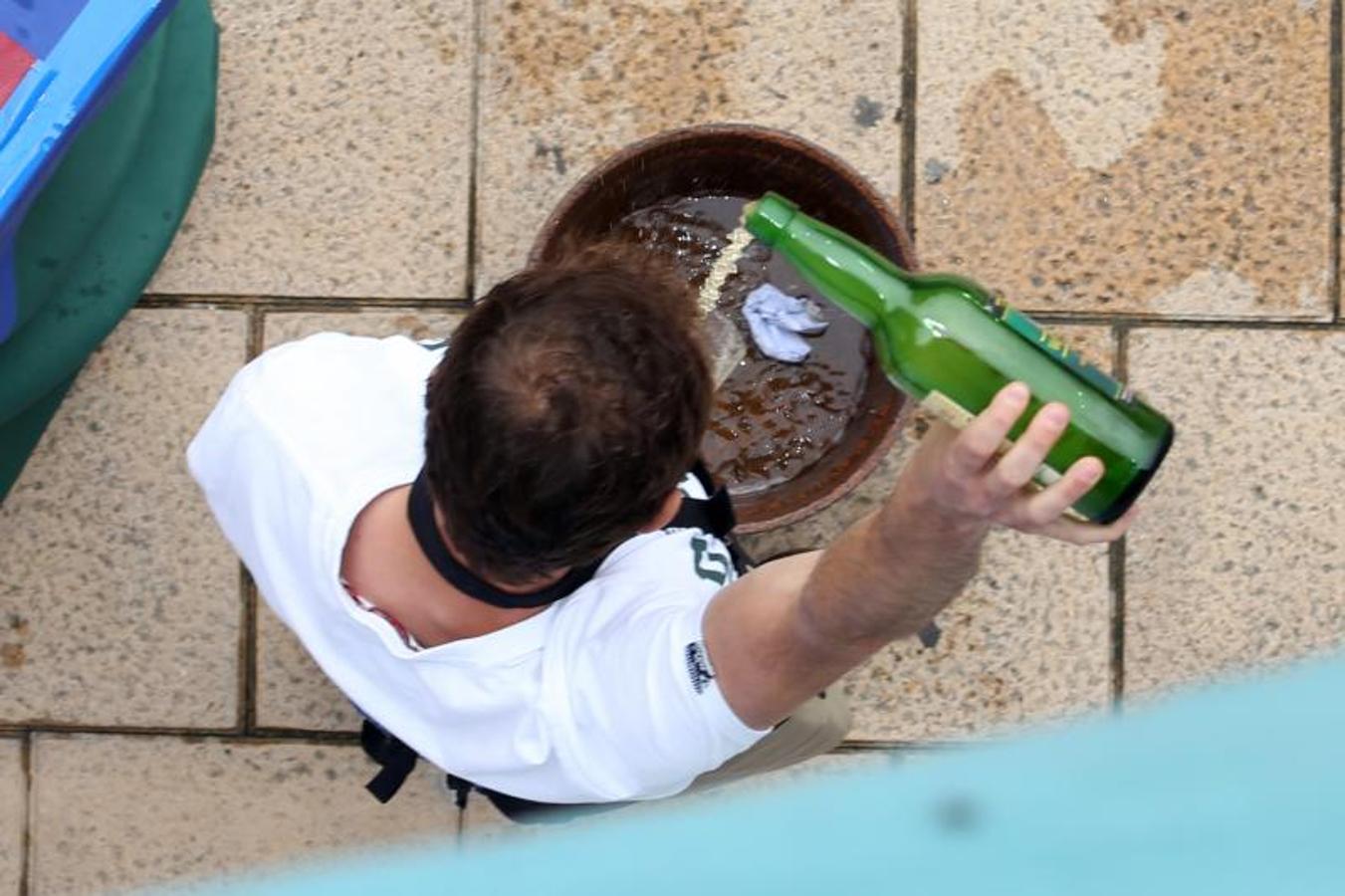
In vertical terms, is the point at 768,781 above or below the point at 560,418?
below

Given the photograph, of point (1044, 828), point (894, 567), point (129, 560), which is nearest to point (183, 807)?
point (129, 560)

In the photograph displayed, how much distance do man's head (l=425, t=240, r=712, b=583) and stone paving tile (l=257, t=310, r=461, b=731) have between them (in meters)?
1.18

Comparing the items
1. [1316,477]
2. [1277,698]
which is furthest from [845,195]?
[1277,698]

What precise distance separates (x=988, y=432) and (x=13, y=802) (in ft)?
7.08

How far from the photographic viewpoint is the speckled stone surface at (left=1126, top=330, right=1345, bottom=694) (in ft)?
8.03

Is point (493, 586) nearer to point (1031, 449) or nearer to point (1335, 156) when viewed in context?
point (1031, 449)

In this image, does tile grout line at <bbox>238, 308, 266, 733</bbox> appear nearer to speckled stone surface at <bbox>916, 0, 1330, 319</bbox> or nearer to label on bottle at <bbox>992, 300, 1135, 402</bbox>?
speckled stone surface at <bbox>916, 0, 1330, 319</bbox>

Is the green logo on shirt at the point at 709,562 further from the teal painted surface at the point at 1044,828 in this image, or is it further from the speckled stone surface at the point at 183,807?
the speckled stone surface at the point at 183,807

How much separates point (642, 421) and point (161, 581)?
158 centimetres

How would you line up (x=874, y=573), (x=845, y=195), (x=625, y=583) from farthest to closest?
(x=845, y=195) → (x=625, y=583) → (x=874, y=573)

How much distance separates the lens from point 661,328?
1.34 m

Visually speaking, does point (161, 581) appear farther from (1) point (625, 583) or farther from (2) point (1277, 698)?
(2) point (1277, 698)

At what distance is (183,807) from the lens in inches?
99.8

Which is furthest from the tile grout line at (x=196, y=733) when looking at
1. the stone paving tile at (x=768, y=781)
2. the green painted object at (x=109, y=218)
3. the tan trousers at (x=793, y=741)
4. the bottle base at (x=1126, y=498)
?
the bottle base at (x=1126, y=498)
